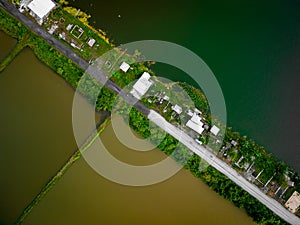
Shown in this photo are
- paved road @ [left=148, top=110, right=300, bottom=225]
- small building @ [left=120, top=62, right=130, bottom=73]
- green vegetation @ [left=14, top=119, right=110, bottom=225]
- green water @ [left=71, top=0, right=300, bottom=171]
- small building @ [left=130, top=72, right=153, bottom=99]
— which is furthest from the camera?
green water @ [left=71, top=0, right=300, bottom=171]

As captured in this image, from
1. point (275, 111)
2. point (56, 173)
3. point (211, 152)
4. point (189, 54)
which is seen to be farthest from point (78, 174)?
point (275, 111)

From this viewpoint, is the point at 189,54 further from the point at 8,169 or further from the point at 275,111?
the point at 8,169

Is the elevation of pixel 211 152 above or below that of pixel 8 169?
above

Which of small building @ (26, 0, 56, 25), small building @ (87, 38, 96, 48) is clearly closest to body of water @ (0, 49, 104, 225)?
small building @ (26, 0, 56, 25)

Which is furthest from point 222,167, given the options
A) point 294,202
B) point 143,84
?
point 143,84

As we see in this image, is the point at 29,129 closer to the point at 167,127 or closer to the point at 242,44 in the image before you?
the point at 167,127

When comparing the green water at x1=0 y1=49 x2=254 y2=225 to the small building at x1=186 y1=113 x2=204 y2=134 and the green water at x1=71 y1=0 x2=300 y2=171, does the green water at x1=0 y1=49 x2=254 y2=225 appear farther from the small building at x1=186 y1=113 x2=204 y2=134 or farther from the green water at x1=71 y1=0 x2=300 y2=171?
the green water at x1=71 y1=0 x2=300 y2=171
